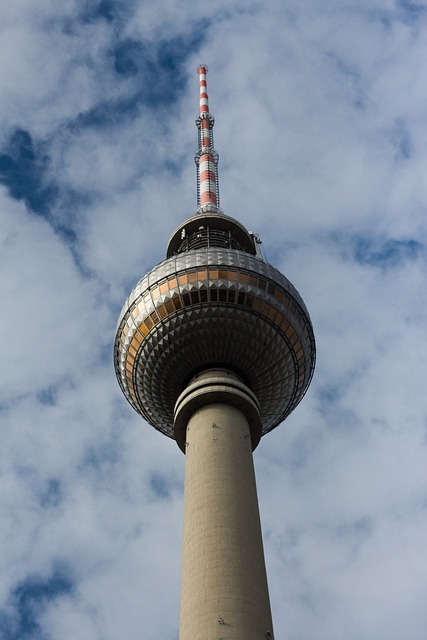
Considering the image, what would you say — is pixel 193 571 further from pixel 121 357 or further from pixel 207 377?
pixel 121 357

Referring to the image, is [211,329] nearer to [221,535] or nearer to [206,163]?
[221,535]

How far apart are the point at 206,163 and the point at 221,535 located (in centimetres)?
3774

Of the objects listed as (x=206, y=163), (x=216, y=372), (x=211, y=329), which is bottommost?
(x=216, y=372)

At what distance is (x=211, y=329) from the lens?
42.9 m

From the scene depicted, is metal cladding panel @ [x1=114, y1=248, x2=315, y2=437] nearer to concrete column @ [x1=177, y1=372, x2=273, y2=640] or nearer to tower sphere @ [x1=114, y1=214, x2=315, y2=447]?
tower sphere @ [x1=114, y1=214, x2=315, y2=447]

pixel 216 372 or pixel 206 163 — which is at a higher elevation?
pixel 206 163

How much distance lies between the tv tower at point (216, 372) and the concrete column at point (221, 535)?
0.22ft

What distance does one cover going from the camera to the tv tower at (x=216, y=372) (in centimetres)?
3444

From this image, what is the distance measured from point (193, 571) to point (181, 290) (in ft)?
56.7

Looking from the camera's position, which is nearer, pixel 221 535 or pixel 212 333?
pixel 221 535

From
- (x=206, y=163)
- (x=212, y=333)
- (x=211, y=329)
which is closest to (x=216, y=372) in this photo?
(x=212, y=333)

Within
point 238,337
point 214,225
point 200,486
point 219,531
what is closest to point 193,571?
point 219,531

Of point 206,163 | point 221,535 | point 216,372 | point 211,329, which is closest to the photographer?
point 221,535

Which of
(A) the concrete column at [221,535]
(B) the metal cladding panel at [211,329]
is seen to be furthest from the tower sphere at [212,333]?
(A) the concrete column at [221,535]
